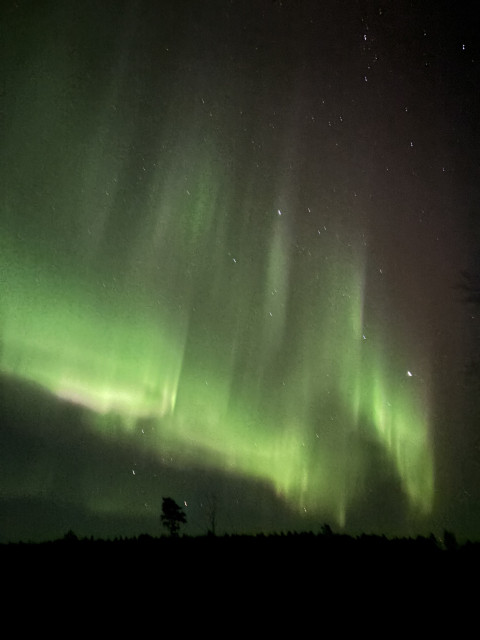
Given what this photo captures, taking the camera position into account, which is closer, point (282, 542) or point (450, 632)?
point (450, 632)

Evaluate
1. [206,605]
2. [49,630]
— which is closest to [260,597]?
[206,605]

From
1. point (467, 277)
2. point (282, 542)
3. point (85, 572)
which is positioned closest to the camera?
point (85, 572)

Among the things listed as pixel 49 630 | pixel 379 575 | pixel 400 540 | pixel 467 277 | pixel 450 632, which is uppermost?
pixel 467 277

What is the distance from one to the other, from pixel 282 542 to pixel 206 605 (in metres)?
3.16

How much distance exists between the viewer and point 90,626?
7023 mm

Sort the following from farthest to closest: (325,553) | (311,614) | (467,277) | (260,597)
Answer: (467,277) → (325,553) → (260,597) → (311,614)

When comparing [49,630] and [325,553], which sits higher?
[325,553]

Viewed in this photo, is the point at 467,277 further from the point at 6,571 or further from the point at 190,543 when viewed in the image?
the point at 6,571

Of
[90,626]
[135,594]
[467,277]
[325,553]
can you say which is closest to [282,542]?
[325,553]

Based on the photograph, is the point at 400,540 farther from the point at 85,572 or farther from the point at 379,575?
the point at 85,572

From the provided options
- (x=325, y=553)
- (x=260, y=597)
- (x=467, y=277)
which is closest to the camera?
(x=260, y=597)

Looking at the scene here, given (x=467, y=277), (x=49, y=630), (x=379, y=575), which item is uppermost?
(x=467, y=277)

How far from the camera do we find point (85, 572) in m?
8.66

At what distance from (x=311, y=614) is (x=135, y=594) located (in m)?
2.50
